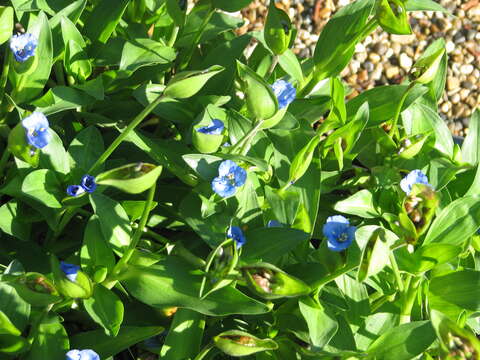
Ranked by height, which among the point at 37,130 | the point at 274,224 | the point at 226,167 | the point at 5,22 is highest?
the point at 5,22

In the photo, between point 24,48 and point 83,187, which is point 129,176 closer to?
point 83,187

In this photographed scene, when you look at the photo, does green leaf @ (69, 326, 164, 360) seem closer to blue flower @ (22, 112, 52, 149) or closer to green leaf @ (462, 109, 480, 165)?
blue flower @ (22, 112, 52, 149)

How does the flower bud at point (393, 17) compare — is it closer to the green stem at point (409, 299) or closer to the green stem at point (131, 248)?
the green stem at point (409, 299)

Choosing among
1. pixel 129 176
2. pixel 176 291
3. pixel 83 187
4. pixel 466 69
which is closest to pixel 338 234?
pixel 176 291

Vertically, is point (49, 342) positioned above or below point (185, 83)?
below


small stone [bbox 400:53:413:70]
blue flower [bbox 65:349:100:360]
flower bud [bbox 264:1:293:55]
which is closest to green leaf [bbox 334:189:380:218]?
flower bud [bbox 264:1:293:55]

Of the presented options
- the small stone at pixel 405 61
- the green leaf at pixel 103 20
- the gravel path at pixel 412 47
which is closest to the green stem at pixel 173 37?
the green leaf at pixel 103 20
